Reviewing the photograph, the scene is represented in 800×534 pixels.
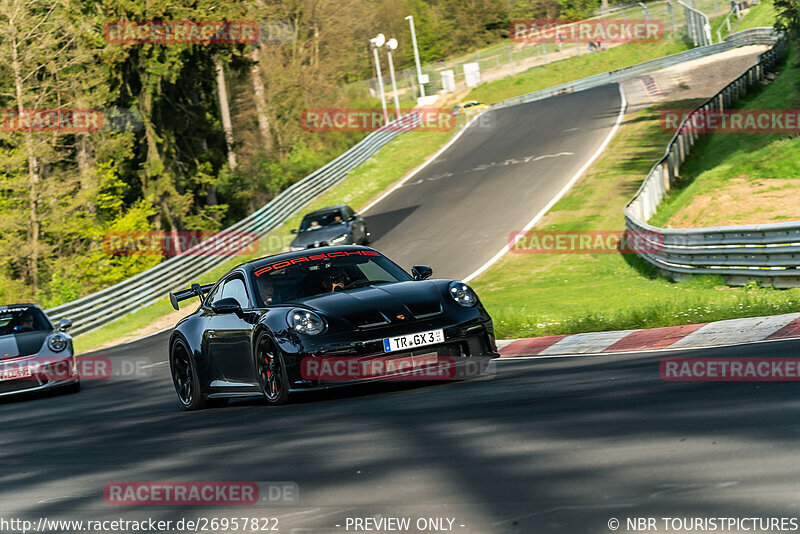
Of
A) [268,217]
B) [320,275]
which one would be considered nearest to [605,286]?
[320,275]

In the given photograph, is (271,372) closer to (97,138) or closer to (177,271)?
(177,271)

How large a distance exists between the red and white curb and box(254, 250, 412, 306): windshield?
8.25ft

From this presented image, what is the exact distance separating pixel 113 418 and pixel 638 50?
59.1 m

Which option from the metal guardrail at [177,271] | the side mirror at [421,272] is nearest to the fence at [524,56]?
the metal guardrail at [177,271]

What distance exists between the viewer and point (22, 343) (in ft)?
51.1

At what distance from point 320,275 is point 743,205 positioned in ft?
50.5

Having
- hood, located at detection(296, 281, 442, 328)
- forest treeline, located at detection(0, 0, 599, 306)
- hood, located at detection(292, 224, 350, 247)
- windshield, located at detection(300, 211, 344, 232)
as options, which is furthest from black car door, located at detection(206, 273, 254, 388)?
forest treeline, located at detection(0, 0, 599, 306)

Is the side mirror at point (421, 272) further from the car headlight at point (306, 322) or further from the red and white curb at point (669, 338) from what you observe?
the red and white curb at point (669, 338)

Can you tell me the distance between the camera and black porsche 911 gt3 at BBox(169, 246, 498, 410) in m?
8.62

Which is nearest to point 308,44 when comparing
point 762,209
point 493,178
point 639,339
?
point 493,178

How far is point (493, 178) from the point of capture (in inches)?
1516

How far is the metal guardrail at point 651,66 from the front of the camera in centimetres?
5300

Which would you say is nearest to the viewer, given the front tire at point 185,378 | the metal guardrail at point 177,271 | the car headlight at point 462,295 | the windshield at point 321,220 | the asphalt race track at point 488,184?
the car headlight at point 462,295

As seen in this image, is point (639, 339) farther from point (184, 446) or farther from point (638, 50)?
point (638, 50)
